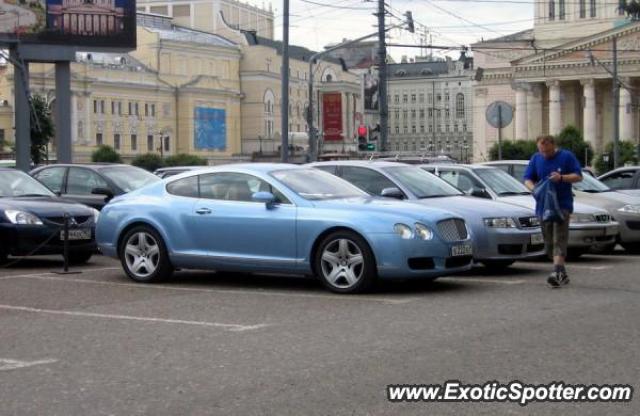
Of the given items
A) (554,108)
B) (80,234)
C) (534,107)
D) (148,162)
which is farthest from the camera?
(534,107)

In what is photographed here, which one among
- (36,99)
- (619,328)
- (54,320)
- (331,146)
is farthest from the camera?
(331,146)

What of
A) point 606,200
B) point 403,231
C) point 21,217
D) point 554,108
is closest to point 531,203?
point 606,200

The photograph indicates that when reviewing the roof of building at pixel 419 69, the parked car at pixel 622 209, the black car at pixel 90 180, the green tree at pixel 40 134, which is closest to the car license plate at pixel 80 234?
the black car at pixel 90 180

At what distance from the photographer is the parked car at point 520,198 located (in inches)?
698

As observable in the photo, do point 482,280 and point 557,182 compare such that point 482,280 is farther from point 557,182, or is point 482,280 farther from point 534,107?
point 534,107

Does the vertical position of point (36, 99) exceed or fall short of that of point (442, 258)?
it exceeds it

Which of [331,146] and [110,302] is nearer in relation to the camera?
[110,302]

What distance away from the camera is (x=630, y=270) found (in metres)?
16.2

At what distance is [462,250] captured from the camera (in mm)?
13055

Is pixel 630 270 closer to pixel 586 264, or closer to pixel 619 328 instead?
pixel 586 264

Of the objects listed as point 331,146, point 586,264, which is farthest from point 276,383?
point 331,146

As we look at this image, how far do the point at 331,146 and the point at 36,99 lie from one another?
29457 millimetres

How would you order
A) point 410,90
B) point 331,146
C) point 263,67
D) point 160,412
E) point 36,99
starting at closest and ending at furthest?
point 160,412 < point 36,99 < point 331,146 < point 263,67 < point 410,90

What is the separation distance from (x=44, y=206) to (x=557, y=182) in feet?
24.6
